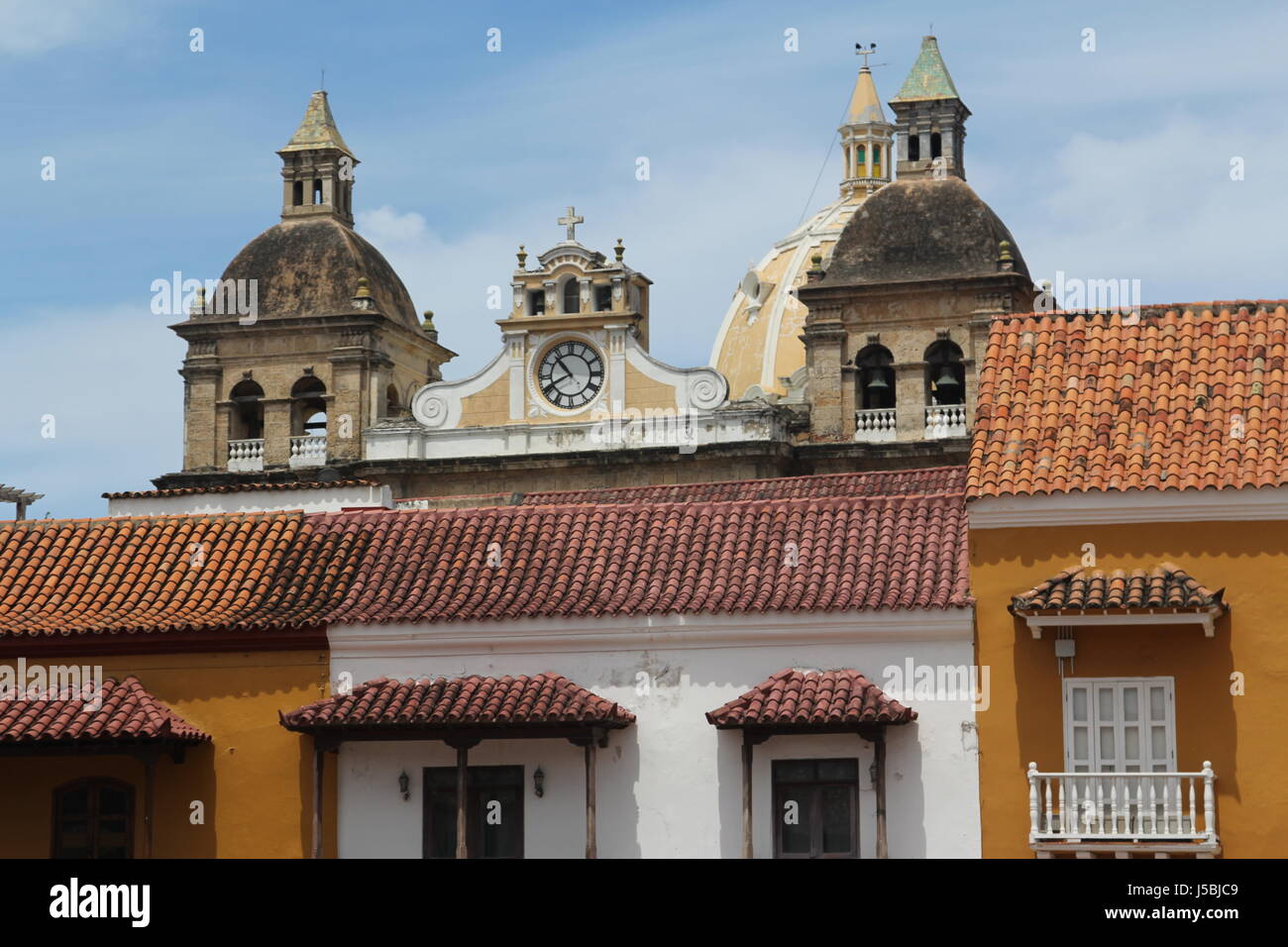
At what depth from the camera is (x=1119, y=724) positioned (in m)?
19.5

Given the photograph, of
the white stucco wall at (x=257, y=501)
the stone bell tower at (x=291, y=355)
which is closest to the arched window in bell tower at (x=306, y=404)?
the stone bell tower at (x=291, y=355)

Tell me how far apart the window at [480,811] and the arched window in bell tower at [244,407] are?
99.5 feet

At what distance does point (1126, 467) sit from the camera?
2000 cm

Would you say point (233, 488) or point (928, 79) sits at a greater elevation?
point (928, 79)

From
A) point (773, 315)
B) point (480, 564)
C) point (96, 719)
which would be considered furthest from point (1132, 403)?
point (773, 315)

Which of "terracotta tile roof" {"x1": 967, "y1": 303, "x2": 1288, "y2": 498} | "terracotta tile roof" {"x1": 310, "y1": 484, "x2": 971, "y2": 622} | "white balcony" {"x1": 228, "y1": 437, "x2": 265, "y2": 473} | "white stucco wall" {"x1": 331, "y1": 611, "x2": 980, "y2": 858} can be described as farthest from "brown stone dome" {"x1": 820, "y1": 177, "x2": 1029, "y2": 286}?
"white stucco wall" {"x1": 331, "y1": 611, "x2": 980, "y2": 858}

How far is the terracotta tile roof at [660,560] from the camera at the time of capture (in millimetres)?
20672

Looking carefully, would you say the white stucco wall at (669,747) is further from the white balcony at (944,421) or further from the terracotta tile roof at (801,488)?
the white balcony at (944,421)

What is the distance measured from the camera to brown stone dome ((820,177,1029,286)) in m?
45.9

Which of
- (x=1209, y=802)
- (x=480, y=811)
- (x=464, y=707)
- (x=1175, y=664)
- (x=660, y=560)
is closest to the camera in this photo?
(x=1209, y=802)

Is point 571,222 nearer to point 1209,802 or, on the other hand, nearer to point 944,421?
point 944,421

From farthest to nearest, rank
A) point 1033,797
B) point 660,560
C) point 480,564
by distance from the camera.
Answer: point 480,564 < point 660,560 < point 1033,797

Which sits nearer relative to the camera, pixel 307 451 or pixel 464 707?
pixel 464 707

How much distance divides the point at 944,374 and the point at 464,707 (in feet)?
88.5
